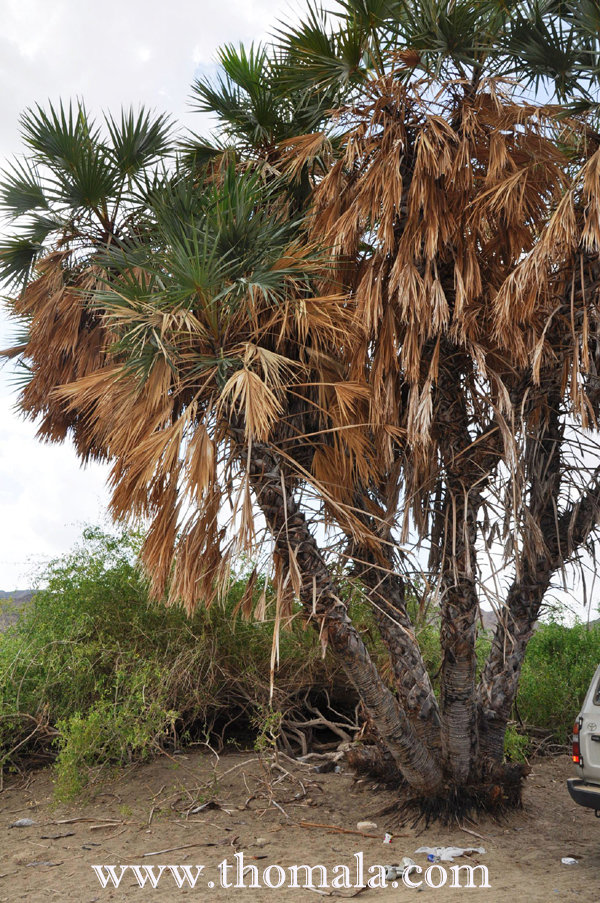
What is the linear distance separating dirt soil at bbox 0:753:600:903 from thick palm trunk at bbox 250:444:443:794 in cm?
94

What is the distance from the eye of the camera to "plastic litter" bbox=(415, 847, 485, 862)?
5.62 metres

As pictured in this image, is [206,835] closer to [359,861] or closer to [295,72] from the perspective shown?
[359,861]

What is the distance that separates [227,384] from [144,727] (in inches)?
154

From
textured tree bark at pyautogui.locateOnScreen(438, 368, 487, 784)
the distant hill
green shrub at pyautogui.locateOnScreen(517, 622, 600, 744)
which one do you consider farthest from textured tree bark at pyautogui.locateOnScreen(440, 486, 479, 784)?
the distant hill

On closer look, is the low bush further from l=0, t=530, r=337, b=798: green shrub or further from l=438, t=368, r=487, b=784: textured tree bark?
l=438, t=368, r=487, b=784: textured tree bark

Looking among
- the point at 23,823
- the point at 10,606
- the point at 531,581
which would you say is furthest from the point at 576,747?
the point at 10,606

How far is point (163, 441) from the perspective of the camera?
5.38m

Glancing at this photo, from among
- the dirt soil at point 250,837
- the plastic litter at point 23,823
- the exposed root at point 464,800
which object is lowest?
the plastic litter at point 23,823

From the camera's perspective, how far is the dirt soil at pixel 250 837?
16.9ft

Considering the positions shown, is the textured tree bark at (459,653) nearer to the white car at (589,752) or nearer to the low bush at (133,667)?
the low bush at (133,667)

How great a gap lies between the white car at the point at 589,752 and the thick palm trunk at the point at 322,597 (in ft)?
5.08

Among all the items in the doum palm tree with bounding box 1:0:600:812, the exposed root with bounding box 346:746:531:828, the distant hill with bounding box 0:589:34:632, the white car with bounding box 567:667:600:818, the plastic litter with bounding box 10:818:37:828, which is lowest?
the plastic litter with bounding box 10:818:37:828

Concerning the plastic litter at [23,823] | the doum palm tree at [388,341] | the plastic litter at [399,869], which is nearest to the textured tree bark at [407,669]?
the doum palm tree at [388,341]

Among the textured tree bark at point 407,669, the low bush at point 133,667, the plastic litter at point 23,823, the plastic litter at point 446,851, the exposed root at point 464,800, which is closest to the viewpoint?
the plastic litter at point 446,851
